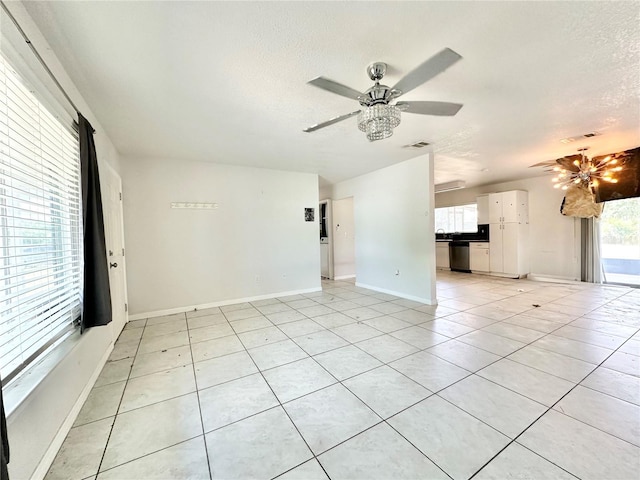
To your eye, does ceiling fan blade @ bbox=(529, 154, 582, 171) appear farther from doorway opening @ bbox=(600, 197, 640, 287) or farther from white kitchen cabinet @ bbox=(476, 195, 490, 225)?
white kitchen cabinet @ bbox=(476, 195, 490, 225)

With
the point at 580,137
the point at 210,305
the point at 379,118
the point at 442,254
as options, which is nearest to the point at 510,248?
the point at 442,254

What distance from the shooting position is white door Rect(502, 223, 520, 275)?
6238 mm

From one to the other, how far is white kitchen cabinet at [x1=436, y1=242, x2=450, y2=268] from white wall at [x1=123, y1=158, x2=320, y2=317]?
4731mm

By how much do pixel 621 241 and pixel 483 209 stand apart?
2.59 metres

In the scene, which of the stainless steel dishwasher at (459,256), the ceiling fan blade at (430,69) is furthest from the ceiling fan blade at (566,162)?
the ceiling fan blade at (430,69)

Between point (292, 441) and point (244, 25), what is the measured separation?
2.49 meters

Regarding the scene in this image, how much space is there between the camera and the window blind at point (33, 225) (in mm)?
1224

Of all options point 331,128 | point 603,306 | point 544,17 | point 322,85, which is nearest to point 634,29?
point 544,17

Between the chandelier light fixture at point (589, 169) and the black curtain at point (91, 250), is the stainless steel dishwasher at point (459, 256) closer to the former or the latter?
the chandelier light fixture at point (589, 169)

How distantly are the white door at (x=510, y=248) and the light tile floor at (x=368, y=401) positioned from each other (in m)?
2.92

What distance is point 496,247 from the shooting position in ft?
21.7

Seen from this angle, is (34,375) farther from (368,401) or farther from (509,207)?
(509,207)

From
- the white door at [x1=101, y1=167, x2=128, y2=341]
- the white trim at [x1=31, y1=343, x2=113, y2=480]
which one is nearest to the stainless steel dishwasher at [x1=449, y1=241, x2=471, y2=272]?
the white door at [x1=101, y1=167, x2=128, y2=341]

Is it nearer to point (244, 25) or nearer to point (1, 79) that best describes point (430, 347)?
point (244, 25)
